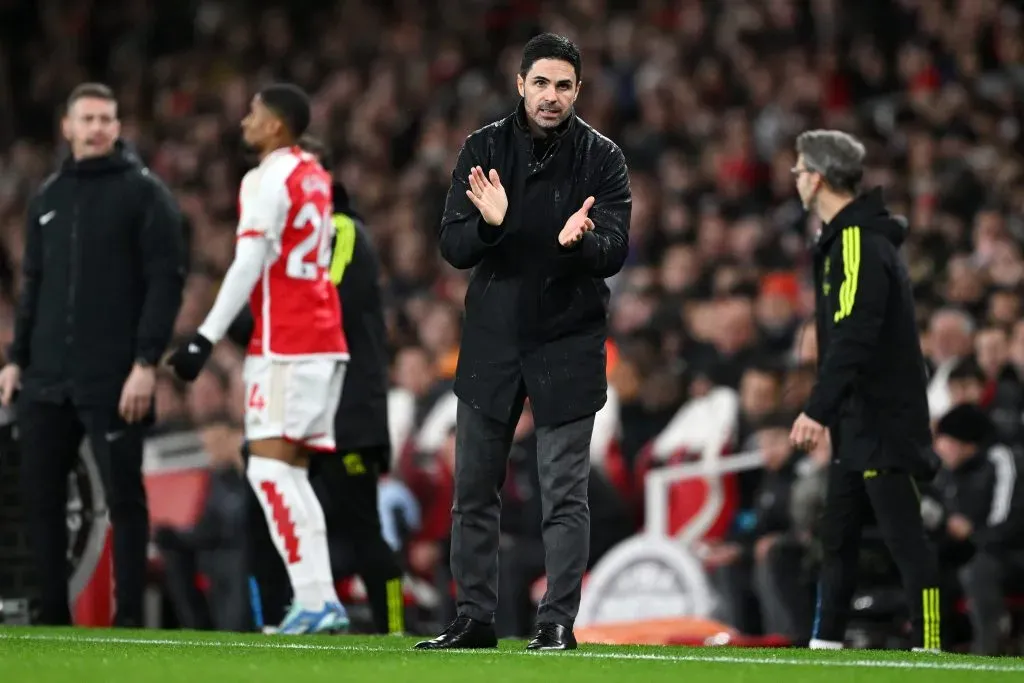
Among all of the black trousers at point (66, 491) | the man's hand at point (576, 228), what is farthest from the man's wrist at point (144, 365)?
the man's hand at point (576, 228)

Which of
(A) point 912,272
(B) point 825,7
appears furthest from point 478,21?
(A) point 912,272

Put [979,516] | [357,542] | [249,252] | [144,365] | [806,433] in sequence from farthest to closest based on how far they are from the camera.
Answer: [979,516]
[357,542]
[144,365]
[249,252]
[806,433]

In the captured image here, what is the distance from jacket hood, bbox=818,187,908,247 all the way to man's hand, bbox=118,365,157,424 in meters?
2.91

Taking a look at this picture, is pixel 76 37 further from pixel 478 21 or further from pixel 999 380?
pixel 999 380

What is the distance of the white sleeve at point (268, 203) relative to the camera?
27.6 feet

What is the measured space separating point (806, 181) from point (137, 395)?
2.97 m

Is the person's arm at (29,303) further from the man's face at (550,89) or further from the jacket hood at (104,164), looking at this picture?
the man's face at (550,89)

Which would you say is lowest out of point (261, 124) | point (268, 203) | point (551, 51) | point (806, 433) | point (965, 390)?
Answer: point (806, 433)

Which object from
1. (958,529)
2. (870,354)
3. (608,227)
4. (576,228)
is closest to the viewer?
(576,228)

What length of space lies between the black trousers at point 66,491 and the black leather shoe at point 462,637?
7.61 ft

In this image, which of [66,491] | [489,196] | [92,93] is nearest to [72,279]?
[92,93]

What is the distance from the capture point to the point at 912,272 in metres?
13.2

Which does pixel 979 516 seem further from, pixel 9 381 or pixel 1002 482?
pixel 9 381

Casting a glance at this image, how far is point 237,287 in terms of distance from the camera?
834 cm
